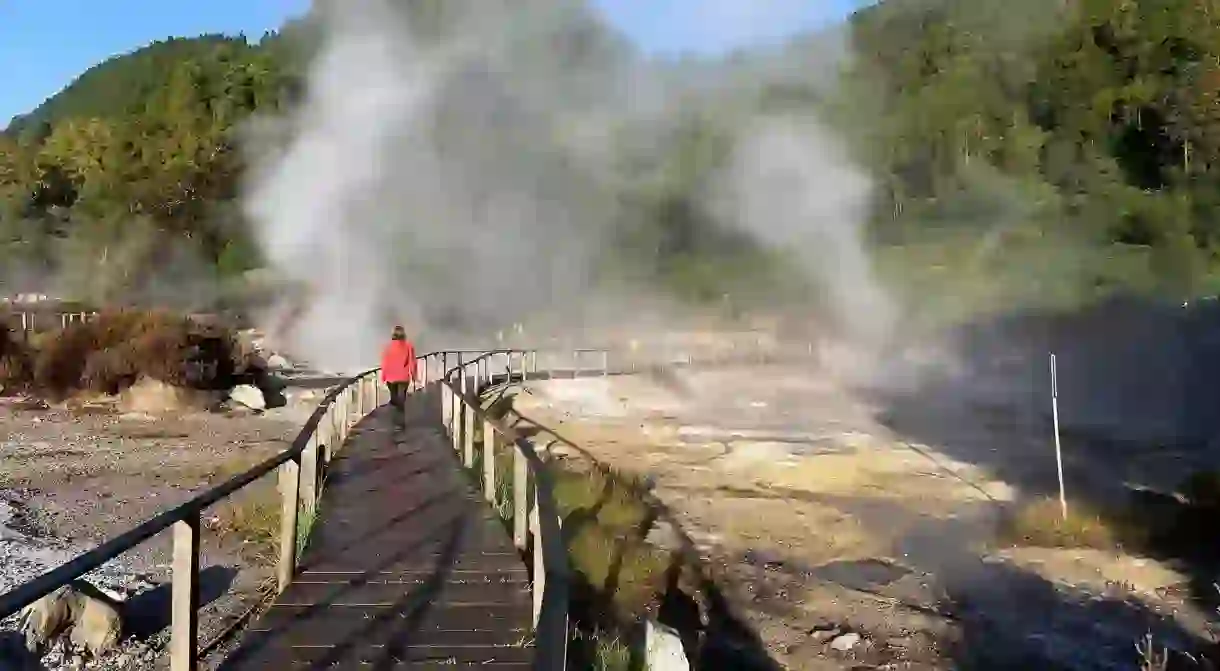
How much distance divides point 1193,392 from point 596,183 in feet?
115

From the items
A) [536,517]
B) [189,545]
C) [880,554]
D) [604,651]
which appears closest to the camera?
[189,545]

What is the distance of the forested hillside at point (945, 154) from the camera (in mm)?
44281

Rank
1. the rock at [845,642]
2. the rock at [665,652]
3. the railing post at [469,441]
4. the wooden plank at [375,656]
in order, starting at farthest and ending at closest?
the railing post at [469,441] → the rock at [845,642] → the wooden plank at [375,656] → the rock at [665,652]

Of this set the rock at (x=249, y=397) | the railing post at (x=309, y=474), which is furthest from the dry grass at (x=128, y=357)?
the railing post at (x=309, y=474)

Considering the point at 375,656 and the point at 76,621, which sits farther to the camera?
the point at 76,621

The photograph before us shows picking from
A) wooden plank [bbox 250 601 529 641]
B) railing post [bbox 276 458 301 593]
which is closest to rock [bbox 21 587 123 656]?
railing post [bbox 276 458 301 593]

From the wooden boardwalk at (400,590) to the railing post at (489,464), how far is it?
0.40ft

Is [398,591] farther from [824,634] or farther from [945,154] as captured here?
[945,154]

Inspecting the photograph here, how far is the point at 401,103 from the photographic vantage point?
41.0 metres

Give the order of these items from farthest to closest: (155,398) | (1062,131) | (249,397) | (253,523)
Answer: (1062,131) → (249,397) → (155,398) → (253,523)

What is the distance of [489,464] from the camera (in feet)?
30.0

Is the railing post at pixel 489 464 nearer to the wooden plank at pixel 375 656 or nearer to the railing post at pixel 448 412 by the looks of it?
the wooden plank at pixel 375 656

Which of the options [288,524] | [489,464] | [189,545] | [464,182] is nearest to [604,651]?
[288,524]

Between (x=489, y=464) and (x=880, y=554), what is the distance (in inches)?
212
